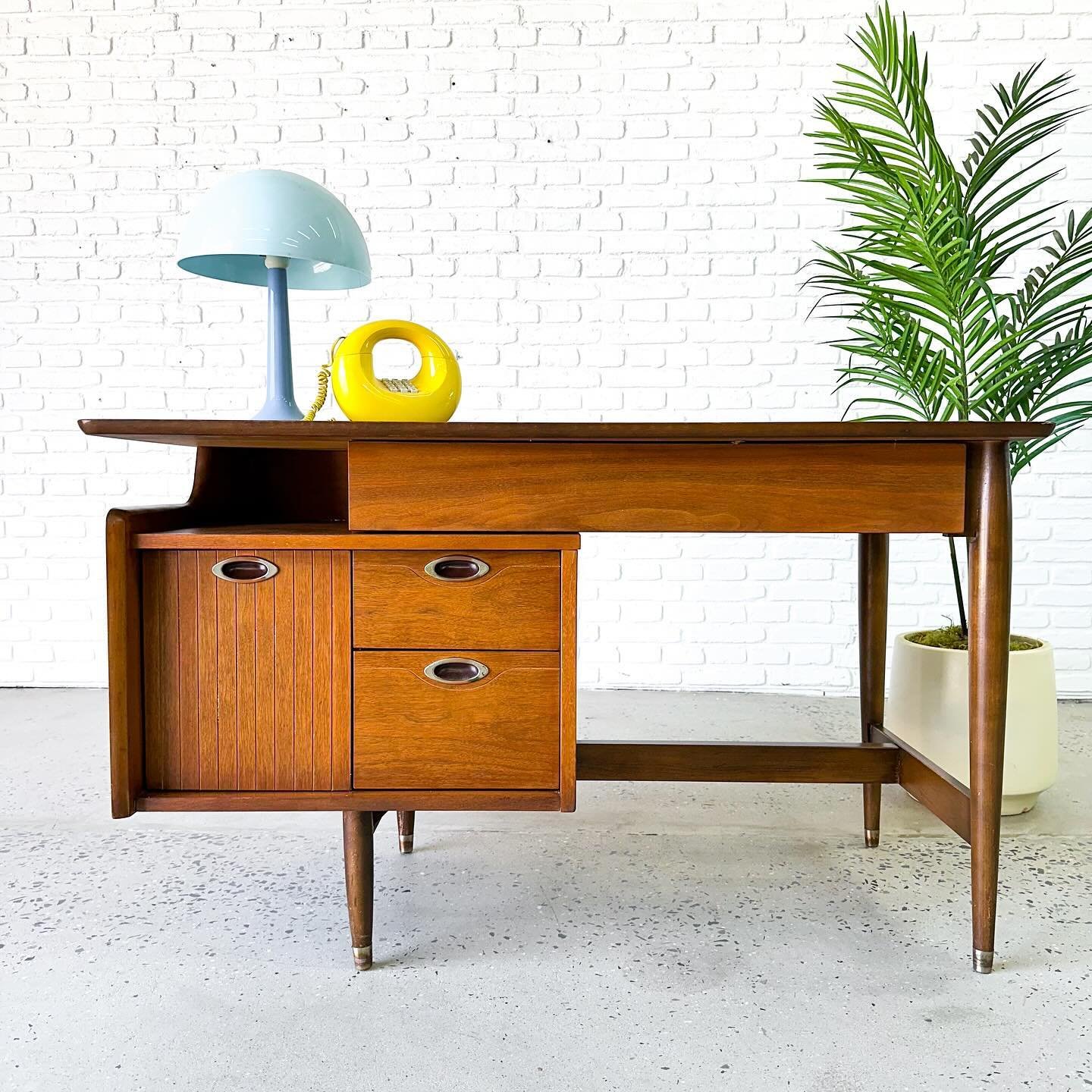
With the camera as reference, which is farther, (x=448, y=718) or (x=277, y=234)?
(x=277, y=234)

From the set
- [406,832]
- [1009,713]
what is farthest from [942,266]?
[406,832]

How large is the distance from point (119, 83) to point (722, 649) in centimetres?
284

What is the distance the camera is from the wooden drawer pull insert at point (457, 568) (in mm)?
1386

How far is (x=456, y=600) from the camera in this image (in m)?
1.39

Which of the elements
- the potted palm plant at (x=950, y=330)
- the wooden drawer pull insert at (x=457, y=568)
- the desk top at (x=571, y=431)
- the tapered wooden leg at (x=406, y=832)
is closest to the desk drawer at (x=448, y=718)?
the wooden drawer pull insert at (x=457, y=568)

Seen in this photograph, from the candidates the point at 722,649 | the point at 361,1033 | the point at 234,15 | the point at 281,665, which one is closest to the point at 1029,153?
the point at 722,649

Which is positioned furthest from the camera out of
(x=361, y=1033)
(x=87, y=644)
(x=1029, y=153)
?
(x=87, y=644)

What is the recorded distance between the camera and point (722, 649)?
10.7 feet

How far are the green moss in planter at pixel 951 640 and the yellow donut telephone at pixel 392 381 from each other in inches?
52.1

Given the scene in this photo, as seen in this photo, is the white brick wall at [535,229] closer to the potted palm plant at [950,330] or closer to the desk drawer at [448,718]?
the potted palm plant at [950,330]

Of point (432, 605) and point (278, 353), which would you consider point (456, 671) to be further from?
point (278, 353)

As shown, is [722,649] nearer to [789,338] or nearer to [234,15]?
[789,338]

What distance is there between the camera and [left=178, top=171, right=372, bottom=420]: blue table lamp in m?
1.57

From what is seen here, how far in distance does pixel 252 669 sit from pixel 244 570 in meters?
0.14
